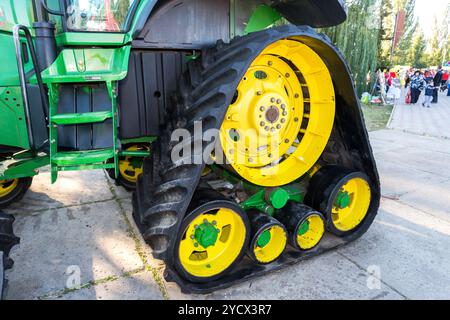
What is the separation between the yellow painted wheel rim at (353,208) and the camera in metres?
2.93

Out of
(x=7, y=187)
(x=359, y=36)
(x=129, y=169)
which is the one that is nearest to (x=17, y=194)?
(x=7, y=187)

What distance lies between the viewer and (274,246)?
2607 mm

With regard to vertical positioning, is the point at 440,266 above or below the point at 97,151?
below

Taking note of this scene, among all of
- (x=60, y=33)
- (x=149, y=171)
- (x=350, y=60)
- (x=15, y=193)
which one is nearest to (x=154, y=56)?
(x=60, y=33)

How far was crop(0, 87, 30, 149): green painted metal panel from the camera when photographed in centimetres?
240

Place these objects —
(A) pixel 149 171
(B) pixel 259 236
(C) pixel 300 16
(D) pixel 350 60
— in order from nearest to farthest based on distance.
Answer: (B) pixel 259 236, (A) pixel 149 171, (C) pixel 300 16, (D) pixel 350 60

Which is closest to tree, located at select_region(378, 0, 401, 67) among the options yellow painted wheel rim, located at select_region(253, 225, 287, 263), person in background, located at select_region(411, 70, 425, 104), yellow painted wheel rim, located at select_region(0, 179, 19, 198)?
person in background, located at select_region(411, 70, 425, 104)

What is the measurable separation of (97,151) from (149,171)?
1.89 ft

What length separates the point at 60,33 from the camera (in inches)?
92.7

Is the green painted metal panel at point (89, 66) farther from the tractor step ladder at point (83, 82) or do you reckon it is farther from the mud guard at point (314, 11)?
the mud guard at point (314, 11)

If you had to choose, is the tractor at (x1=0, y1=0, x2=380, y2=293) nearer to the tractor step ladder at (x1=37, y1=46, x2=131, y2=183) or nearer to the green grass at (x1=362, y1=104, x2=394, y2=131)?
the tractor step ladder at (x1=37, y1=46, x2=131, y2=183)

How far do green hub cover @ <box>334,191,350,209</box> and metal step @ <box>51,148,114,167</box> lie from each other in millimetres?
1838

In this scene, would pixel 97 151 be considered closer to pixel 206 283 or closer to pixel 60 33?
pixel 60 33
